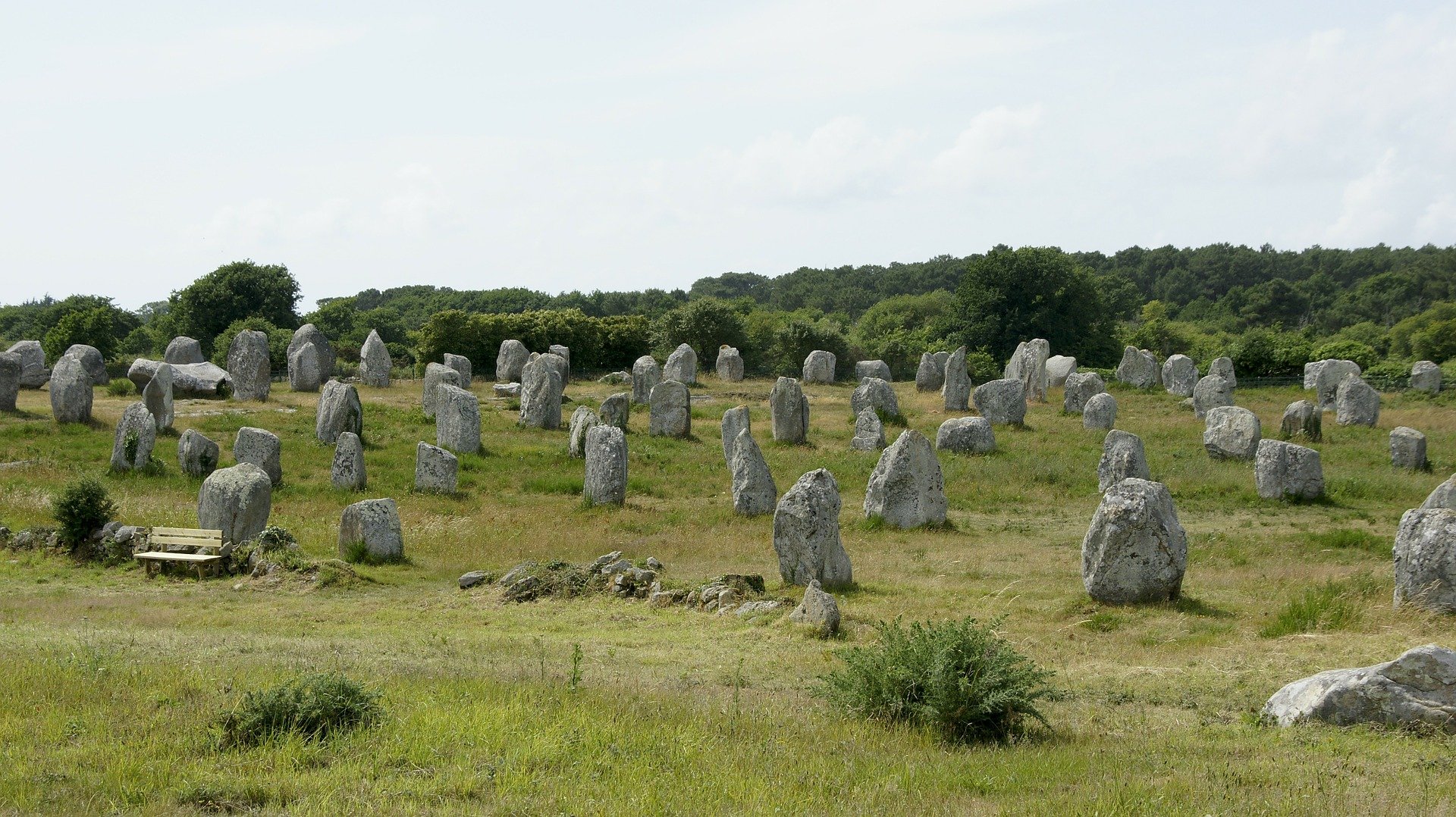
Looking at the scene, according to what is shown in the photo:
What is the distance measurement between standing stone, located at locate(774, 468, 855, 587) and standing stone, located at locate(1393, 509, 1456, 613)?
6.72m

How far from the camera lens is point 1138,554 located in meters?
14.5

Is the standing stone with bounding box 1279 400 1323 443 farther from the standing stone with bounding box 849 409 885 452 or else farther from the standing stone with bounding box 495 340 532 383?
the standing stone with bounding box 495 340 532 383

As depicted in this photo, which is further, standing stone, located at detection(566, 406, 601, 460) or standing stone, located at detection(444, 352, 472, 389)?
standing stone, located at detection(444, 352, 472, 389)

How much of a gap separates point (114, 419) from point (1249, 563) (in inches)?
1089

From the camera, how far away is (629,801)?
6.58 m

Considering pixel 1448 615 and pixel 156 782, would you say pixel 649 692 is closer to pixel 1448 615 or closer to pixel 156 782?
pixel 156 782

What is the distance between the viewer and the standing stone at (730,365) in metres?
51.5

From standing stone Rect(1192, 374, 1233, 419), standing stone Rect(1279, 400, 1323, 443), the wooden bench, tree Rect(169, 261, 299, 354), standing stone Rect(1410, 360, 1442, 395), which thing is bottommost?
the wooden bench

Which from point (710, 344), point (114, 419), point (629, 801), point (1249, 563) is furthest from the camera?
point (710, 344)

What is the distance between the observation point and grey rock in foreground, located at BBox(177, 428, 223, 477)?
25.0 meters

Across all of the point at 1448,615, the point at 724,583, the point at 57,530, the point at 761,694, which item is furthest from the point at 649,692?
the point at 57,530

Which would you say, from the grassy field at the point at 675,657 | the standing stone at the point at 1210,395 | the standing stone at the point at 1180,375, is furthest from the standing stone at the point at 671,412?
the standing stone at the point at 1180,375

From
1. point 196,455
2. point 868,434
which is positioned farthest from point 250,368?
point 868,434

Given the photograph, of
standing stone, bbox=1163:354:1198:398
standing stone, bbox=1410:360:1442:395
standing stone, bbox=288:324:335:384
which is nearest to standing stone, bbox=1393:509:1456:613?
standing stone, bbox=1163:354:1198:398
